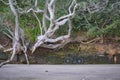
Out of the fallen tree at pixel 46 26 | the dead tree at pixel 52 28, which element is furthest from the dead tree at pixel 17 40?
the dead tree at pixel 52 28

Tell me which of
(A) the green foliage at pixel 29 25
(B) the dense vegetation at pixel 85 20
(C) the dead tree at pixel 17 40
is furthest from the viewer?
(A) the green foliage at pixel 29 25

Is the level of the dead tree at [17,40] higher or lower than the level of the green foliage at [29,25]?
lower

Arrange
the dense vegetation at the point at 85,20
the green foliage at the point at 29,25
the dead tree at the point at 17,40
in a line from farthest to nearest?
the green foliage at the point at 29,25 < the dense vegetation at the point at 85,20 < the dead tree at the point at 17,40

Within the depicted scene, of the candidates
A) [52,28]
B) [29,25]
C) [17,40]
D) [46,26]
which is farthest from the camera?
[29,25]

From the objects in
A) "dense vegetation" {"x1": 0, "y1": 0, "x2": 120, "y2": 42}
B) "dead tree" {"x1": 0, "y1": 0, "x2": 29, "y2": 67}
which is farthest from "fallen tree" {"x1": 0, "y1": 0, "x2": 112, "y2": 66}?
"dense vegetation" {"x1": 0, "y1": 0, "x2": 120, "y2": 42}

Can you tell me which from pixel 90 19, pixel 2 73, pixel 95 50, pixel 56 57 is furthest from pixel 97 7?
pixel 2 73

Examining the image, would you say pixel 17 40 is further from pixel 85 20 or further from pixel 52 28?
pixel 85 20

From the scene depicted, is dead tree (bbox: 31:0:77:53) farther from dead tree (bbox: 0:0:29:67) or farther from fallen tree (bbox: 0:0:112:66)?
dead tree (bbox: 0:0:29:67)

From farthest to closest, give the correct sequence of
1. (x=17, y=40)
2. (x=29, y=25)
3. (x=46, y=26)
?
(x=29, y=25)
(x=46, y=26)
(x=17, y=40)

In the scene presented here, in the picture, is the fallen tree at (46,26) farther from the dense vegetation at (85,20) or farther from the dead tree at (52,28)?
the dense vegetation at (85,20)

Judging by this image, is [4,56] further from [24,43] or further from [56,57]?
[56,57]

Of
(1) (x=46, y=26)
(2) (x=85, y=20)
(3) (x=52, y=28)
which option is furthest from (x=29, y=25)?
(2) (x=85, y=20)

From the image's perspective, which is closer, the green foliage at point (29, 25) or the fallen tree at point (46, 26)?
the fallen tree at point (46, 26)

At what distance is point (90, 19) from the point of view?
5.30 metres
